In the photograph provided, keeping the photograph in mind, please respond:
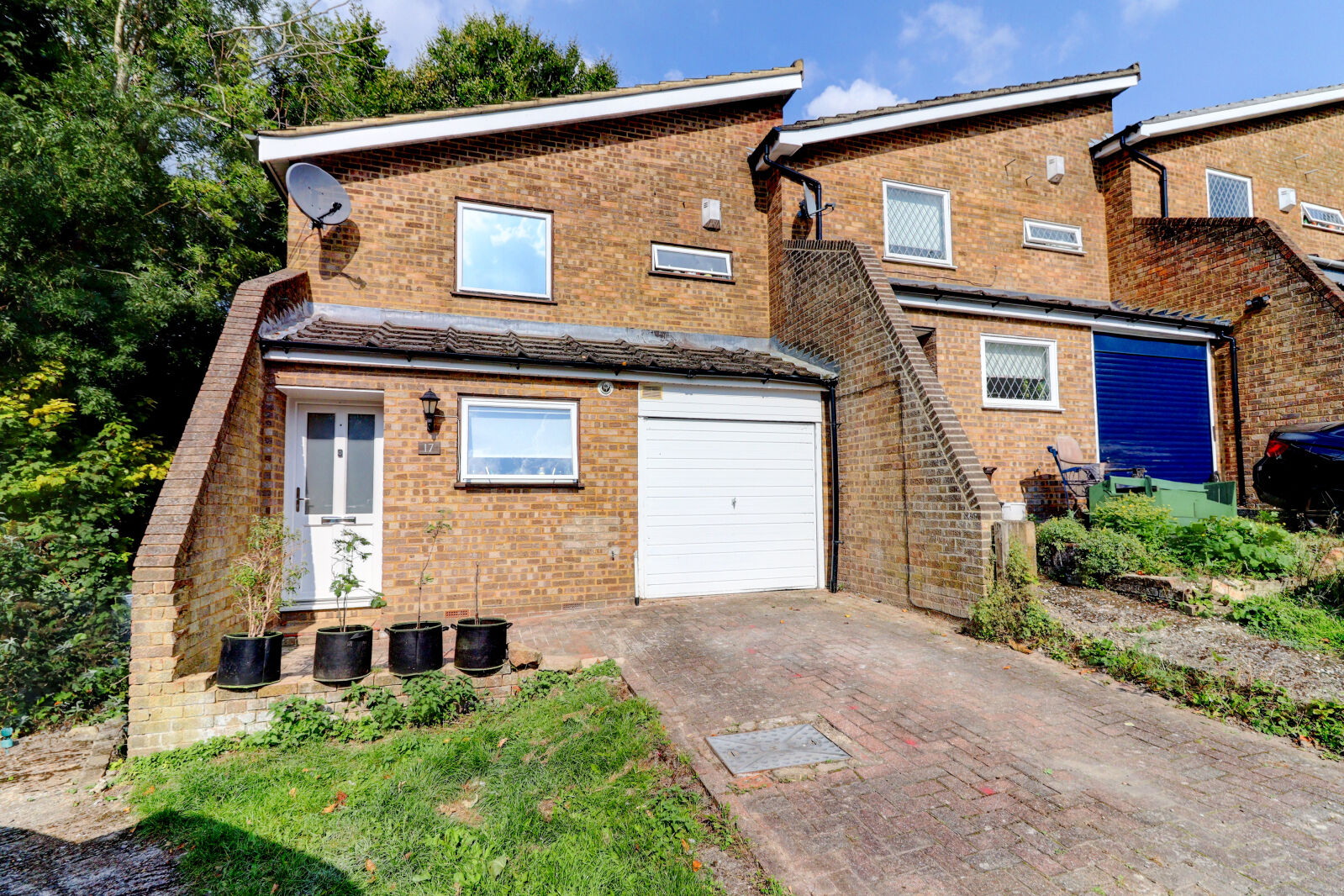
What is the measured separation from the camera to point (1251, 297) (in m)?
9.92

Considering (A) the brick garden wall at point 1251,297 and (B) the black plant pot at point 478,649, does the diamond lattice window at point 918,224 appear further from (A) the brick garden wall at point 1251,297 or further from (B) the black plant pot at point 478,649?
(B) the black plant pot at point 478,649

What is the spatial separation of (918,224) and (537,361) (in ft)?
24.5

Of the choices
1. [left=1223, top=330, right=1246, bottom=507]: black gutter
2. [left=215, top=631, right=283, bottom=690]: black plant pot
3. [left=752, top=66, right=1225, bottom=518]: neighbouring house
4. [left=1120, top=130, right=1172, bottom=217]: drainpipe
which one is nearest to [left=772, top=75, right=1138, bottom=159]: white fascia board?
[left=752, top=66, right=1225, bottom=518]: neighbouring house

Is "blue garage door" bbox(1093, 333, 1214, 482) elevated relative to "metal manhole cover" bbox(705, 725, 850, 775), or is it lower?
elevated

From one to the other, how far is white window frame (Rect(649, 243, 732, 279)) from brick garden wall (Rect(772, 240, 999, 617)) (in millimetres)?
1160

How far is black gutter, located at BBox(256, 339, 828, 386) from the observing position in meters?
6.46

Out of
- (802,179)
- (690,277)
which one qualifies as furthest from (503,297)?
(802,179)

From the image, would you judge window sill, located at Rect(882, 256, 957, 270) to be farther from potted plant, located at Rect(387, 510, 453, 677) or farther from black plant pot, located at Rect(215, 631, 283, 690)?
black plant pot, located at Rect(215, 631, 283, 690)

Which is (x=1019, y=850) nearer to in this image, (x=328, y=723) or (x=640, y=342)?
(x=328, y=723)

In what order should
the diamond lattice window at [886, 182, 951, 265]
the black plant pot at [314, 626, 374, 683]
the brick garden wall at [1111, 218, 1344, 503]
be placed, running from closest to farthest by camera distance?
the black plant pot at [314, 626, 374, 683] → the brick garden wall at [1111, 218, 1344, 503] → the diamond lattice window at [886, 182, 951, 265]

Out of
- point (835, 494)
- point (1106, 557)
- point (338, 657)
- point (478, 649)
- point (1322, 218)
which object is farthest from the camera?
point (1322, 218)

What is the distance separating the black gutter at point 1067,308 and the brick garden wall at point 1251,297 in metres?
0.62

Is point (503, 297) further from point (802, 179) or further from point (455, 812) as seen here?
point (455, 812)

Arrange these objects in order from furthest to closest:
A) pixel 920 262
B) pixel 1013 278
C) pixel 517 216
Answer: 1. pixel 1013 278
2. pixel 920 262
3. pixel 517 216
